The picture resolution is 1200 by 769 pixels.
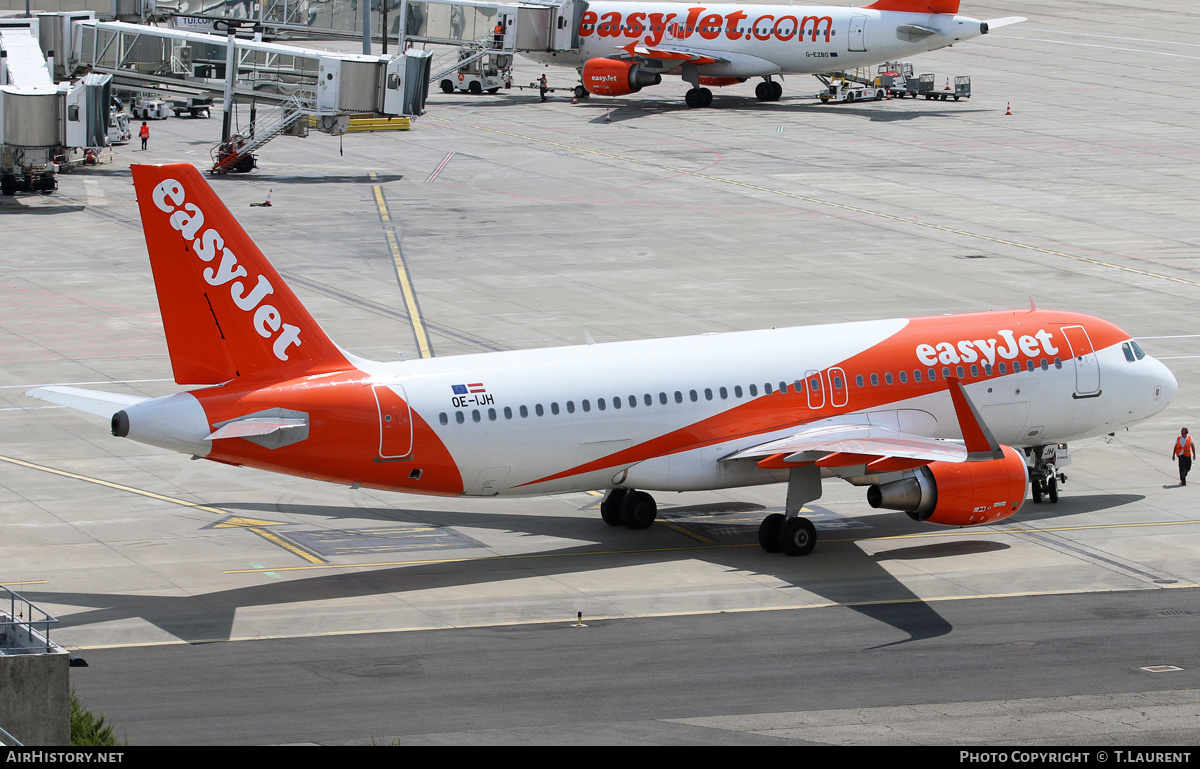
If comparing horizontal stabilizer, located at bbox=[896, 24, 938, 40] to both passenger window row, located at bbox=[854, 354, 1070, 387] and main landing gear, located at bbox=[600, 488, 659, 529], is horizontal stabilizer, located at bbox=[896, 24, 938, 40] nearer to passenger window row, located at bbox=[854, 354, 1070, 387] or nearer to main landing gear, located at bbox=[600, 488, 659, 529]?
passenger window row, located at bbox=[854, 354, 1070, 387]

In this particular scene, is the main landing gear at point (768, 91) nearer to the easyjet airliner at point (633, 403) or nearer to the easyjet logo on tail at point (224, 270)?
the easyjet airliner at point (633, 403)

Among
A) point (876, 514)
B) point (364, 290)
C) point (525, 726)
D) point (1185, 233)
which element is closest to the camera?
point (525, 726)

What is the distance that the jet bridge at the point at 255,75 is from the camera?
294 feet

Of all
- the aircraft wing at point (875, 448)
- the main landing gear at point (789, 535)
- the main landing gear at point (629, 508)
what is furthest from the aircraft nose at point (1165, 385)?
the main landing gear at point (629, 508)

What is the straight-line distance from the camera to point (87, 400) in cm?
3133

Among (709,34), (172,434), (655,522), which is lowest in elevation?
(655,522)

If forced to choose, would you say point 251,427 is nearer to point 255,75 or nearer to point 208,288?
point 208,288

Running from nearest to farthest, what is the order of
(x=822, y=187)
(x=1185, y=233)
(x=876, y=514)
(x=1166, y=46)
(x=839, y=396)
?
(x=839, y=396) < (x=876, y=514) < (x=1185, y=233) < (x=822, y=187) < (x=1166, y=46)

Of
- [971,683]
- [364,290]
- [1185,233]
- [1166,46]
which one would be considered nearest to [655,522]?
[971,683]

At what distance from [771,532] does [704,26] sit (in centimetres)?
7866

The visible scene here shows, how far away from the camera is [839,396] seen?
121ft

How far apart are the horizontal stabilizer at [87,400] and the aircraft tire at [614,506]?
11444mm

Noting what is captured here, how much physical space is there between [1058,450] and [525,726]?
1978 cm

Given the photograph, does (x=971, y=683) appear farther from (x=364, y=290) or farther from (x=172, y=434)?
(x=364, y=290)
